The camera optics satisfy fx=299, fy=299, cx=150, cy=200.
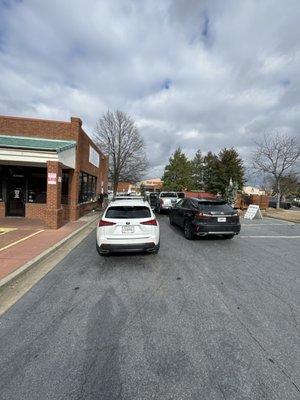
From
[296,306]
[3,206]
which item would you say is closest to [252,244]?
[296,306]

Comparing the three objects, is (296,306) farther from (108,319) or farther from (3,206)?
(3,206)

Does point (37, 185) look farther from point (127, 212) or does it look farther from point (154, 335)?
point (154, 335)

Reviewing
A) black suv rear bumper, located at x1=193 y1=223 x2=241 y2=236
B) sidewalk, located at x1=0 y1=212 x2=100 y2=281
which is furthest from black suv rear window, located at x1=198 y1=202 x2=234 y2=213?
sidewalk, located at x1=0 y1=212 x2=100 y2=281

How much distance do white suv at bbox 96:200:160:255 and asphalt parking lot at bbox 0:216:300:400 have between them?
0.65m

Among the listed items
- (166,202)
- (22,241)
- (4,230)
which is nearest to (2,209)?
(4,230)

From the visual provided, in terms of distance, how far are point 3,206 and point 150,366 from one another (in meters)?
14.5

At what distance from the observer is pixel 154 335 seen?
157 inches

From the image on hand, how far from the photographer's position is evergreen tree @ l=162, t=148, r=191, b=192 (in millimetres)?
68312

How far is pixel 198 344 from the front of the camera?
3.76 meters

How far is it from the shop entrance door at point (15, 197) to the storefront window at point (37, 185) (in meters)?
0.40

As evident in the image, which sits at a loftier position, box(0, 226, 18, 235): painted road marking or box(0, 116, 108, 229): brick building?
box(0, 116, 108, 229): brick building

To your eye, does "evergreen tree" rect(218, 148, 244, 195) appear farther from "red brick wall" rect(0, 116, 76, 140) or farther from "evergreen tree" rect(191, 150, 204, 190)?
"red brick wall" rect(0, 116, 76, 140)

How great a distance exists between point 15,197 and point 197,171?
202ft

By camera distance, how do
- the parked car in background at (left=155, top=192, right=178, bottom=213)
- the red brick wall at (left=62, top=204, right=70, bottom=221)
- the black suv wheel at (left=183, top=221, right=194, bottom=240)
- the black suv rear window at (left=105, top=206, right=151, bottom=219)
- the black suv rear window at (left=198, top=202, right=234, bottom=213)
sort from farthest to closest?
the parked car in background at (left=155, top=192, right=178, bottom=213) < the red brick wall at (left=62, top=204, right=70, bottom=221) < the black suv wheel at (left=183, top=221, right=194, bottom=240) < the black suv rear window at (left=198, top=202, right=234, bottom=213) < the black suv rear window at (left=105, top=206, right=151, bottom=219)
